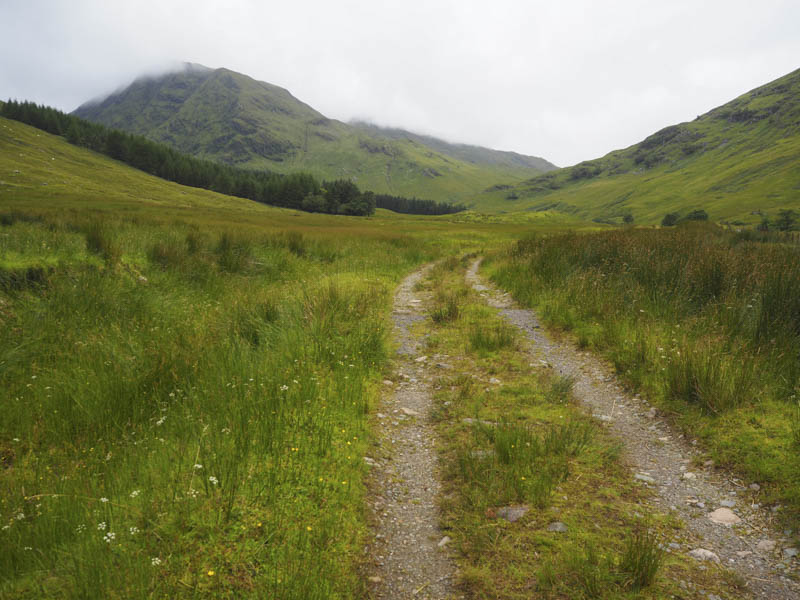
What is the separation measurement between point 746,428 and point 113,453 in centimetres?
704

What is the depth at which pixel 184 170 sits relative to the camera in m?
119

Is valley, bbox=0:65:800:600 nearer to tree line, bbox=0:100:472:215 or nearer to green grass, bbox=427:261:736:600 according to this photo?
green grass, bbox=427:261:736:600

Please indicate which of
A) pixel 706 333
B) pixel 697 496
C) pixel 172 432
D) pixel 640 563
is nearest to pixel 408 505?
pixel 640 563

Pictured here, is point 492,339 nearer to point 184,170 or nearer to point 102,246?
point 102,246

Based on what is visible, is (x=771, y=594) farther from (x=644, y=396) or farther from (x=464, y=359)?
(x=464, y=359)

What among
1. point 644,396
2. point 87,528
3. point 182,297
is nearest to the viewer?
point 87,528

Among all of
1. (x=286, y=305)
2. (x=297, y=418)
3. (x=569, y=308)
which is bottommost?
(x=297, y=418)

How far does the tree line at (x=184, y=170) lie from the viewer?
11644cm

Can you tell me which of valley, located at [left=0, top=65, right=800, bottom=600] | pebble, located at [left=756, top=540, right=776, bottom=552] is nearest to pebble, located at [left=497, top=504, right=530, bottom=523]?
valley, located at [left=0, top=65, right=800, bottom=600]

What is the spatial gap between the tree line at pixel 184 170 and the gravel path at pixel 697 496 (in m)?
121

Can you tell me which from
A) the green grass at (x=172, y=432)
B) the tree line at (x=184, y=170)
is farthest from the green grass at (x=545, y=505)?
the tree line at (x=184, y=170)

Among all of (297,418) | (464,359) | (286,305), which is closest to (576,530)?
(297,418)

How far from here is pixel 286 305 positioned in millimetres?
8352

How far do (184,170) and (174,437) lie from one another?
140379 mm
